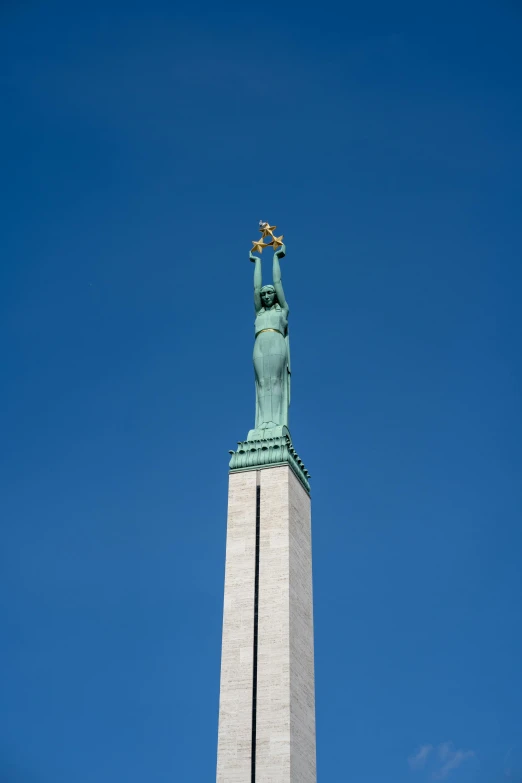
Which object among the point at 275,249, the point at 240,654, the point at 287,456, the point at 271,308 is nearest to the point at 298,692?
the point at 240,654

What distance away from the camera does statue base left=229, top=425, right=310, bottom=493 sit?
4816 centimetres

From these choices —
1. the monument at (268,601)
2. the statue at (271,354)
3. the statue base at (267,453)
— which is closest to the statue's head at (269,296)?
the statue at (271,354)

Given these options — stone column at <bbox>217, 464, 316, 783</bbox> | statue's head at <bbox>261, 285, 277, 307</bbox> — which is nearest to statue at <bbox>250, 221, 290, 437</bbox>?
statue's head at <bbox>261, 285, 277, 307</bbox>

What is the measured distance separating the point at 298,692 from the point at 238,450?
1141cm

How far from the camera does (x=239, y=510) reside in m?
47.4

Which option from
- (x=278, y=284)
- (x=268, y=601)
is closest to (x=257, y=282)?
(x=278, y=284)

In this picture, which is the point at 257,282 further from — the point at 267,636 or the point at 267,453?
the point at 267,636

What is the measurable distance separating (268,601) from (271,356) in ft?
40.0

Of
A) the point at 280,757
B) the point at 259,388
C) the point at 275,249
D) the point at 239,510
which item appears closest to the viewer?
the point at 280,757

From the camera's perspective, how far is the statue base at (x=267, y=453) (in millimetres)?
48156

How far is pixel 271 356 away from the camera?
51.2 m

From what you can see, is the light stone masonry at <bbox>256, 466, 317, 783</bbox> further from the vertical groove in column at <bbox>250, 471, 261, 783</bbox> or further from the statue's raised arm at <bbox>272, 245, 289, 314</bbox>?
the statue's raised arm at <bbox>272, 245, 289, 314</bbox>

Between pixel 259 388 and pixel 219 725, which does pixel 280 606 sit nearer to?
pixel 219 725

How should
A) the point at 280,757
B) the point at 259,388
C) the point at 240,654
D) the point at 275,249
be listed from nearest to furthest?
the point at 280,757, the point at 240,654, the point at 259,388, the point at 275,249
